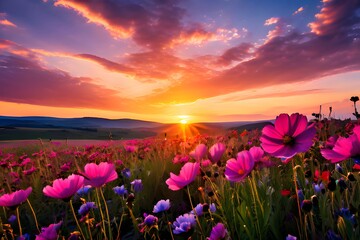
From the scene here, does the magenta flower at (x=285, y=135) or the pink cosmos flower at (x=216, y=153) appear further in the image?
the pink cosmos flower at (x=216, y=153)

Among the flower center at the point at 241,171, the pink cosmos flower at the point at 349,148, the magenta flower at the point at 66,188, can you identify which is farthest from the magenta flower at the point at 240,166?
the magenta flower at the point at 66,188

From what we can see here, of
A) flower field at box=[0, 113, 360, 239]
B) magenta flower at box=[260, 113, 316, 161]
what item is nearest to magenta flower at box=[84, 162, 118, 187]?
flower field at box=[0, 113, 360, 239]

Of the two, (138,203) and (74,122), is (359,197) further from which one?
(74,122)

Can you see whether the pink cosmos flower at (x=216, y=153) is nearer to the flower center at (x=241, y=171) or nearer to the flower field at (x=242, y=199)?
the flower field at (x=242, y=199)

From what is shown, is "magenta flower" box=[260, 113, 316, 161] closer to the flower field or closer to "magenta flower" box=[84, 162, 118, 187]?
the flower field

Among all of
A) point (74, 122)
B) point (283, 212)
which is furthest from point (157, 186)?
point (74, 122)

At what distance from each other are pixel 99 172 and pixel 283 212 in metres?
1.27

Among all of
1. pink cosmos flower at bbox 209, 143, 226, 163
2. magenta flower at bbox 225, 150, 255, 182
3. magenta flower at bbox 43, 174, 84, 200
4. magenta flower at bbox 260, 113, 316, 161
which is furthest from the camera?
pink cosmos flower at bbox 209, 143, 226, 163

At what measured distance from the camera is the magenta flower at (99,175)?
5.13 feet

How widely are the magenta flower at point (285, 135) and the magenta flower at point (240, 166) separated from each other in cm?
16

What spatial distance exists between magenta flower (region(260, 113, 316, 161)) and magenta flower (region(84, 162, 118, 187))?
78cm

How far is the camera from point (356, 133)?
1.22 meters

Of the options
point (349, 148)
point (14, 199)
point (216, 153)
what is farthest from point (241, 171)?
point (14, 199)

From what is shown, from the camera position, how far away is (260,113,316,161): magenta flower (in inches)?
47.6
